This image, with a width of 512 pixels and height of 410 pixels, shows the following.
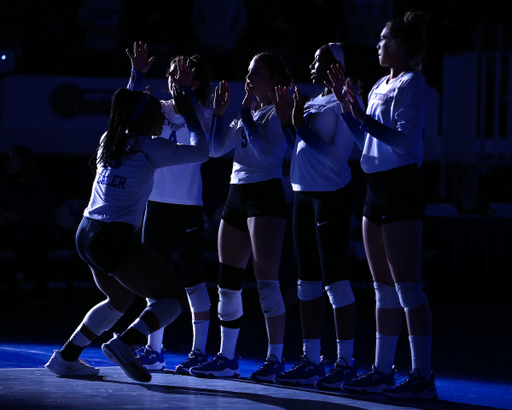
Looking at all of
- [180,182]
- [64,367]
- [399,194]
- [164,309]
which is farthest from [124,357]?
[399,194]

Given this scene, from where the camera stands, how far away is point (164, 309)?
11.7 ft

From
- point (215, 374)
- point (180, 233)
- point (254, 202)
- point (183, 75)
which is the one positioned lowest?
point (215, 374)

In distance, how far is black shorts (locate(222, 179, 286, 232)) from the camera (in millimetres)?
4039

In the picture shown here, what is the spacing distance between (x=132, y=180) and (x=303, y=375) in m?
1.24

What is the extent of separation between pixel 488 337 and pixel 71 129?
510 cm

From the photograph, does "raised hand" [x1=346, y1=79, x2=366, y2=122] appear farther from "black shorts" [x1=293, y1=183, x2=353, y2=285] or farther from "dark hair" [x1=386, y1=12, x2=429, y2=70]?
"black shorts" [x1=293, y1=183, x2=353, y2=285]

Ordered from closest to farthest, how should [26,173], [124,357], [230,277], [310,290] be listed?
[124,357] < [310,290] < [230,277] < [26,173]

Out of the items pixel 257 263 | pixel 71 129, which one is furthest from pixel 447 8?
pixel 257 263

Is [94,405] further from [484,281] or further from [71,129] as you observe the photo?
[71,129]

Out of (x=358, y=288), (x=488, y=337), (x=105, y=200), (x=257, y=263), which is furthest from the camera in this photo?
(x=358, y=288)

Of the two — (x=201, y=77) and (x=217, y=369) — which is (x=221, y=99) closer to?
(x=201, y=77)

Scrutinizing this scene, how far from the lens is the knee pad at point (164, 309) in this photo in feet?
11.7

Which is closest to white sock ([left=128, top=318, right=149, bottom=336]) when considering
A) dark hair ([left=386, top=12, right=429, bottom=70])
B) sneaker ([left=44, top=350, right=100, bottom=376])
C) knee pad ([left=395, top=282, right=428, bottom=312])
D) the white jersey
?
sneaker ([left=44, top=350, right=100, bottom=376])

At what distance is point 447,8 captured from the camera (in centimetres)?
1012
